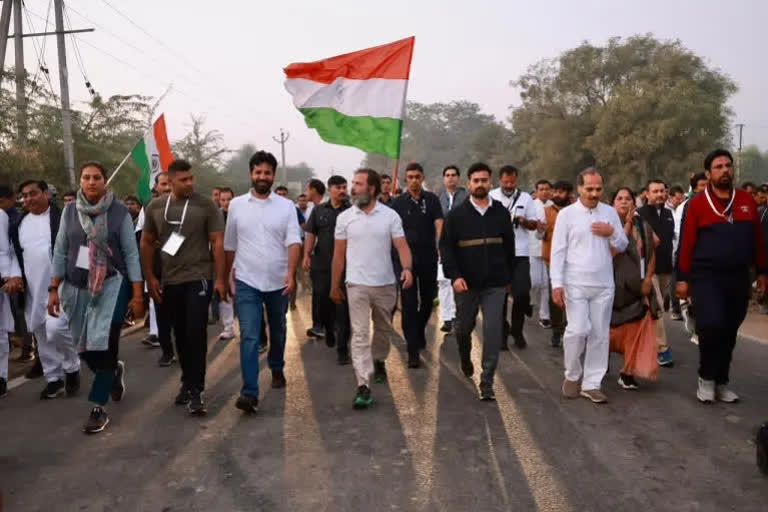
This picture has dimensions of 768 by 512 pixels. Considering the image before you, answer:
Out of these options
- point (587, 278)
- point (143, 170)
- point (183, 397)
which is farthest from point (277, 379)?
point (143, 170)

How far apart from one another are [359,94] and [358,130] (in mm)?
413

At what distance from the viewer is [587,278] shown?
5777mm

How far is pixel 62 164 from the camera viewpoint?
2200 centimetres

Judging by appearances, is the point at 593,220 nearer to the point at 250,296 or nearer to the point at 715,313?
the point at 715,313

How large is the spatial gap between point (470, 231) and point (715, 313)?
2056mm

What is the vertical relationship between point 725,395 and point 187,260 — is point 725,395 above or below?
below

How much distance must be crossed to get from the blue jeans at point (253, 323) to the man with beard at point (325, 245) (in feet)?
5.54

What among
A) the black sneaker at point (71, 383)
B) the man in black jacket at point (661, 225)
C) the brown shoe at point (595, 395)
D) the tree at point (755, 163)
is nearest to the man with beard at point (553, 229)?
the man in black jacket at point (661, 225)

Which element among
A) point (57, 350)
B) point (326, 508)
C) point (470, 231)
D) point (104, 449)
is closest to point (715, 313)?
point (470, 231)

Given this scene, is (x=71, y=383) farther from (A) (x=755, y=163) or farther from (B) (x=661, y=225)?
(A) (x=755, y=163)

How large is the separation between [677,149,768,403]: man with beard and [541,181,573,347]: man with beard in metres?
2.07

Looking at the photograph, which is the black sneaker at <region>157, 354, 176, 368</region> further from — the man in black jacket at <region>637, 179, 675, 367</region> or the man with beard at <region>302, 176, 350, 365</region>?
the man in black jacket at <region>637, 179, 675, 367</region>

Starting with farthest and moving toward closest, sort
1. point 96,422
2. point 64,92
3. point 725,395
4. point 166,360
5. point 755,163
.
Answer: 1. point 755,163
2. point 64,92
3. point 166,360
4. point 725,395
5. point 96,422

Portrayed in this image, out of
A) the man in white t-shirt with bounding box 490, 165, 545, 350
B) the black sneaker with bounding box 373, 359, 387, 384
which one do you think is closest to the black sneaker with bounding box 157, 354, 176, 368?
the black sneaker with bounding box 373, 359, 387, 384
